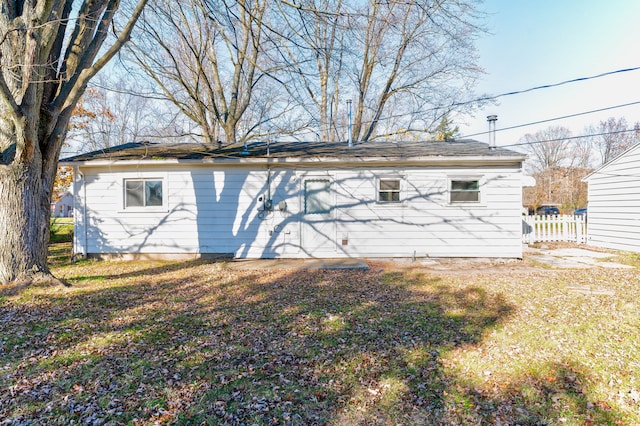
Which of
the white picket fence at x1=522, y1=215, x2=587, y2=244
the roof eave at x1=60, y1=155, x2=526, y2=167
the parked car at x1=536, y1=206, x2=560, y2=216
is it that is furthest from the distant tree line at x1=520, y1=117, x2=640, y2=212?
the roof eave at x1=60, y1=155, x2=526, y2=167

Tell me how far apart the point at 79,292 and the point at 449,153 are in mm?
8983

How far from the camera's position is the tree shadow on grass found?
2.52 meters

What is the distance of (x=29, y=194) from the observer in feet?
18.5

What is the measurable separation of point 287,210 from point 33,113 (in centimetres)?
557

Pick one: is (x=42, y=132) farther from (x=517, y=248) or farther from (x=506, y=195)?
(x=517, y=248)

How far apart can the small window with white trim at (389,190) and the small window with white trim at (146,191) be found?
20.4 ft

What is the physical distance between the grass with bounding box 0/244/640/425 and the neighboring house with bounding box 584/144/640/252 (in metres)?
5.85

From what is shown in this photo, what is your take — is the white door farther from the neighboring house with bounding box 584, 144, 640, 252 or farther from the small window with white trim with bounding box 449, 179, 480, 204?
the neighboring house with bounding box 584, 144, 640, 252

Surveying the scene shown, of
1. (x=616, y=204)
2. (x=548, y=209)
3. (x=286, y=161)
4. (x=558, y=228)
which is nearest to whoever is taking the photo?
(x=286, y=161)

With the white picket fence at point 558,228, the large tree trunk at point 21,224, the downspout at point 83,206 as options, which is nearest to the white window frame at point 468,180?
the white picket fence at point 558,228

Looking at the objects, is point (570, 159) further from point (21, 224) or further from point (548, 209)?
point (21, 224)

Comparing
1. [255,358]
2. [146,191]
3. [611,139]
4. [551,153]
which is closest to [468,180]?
[255,358]

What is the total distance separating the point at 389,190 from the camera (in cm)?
898

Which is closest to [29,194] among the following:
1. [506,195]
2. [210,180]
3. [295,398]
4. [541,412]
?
[210,180]
